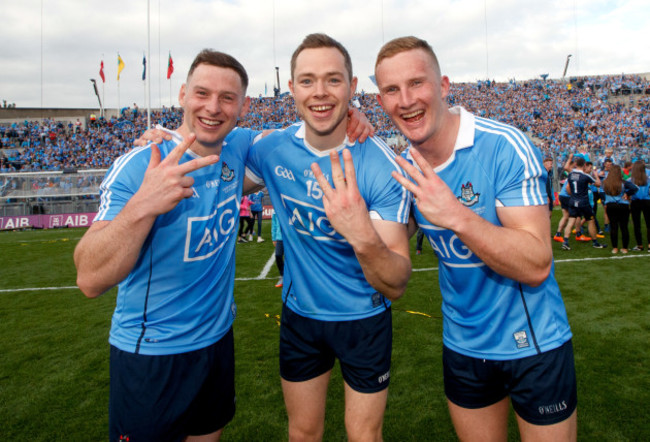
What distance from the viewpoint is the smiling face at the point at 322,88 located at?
233 cm

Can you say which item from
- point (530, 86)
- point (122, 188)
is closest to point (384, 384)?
point (122, 188)

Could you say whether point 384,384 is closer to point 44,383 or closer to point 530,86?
point 44,383

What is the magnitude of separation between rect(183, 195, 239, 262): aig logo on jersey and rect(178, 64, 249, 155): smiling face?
36 cm

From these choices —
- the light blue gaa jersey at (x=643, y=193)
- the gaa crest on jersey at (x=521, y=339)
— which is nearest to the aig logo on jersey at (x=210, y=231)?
the gaa crest on jersey at (x=521, y=339)

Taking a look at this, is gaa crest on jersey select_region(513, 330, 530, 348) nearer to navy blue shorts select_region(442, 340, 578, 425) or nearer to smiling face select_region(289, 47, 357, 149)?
navy blue shorts select_region(442, 340, 578, 425)

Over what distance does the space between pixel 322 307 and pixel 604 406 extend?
10.2ft

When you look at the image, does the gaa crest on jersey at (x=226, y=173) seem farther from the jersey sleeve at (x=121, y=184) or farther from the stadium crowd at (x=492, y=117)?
the stadium crowd at (x=492, y=117)

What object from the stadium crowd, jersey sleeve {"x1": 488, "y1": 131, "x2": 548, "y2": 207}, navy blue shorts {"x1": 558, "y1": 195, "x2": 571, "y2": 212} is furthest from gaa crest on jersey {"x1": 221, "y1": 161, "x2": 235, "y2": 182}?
the stadium crowd

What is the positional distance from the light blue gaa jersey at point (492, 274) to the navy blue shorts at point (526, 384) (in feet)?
0.17

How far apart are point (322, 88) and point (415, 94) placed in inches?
21.2

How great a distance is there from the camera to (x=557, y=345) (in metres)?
2.08

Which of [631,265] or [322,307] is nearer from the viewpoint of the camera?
[322,307]

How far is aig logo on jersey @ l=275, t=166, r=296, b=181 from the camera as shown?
8.39ft

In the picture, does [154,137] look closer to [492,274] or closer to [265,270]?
[492,274]
